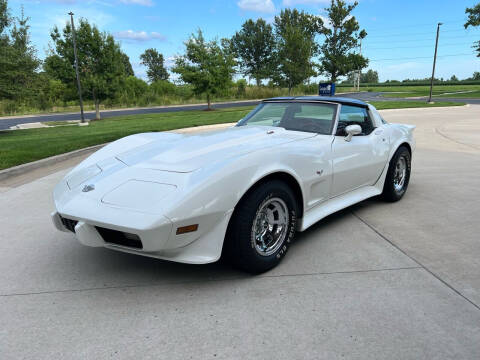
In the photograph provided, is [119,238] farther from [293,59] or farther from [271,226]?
[293,59]

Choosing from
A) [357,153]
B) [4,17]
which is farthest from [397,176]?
[4,17]

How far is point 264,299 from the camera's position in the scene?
242cm

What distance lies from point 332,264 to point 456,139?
8456mm

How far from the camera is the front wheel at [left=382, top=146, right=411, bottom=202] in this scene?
14.1 ft

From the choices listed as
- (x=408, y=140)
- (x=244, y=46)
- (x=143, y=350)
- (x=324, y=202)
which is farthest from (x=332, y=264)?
(x=244, y=46)

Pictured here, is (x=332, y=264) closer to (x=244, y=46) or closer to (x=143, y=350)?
(x=143, y=350)

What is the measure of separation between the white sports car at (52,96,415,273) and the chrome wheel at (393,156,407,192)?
2.42ft

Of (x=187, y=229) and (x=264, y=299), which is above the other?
(x=187, y=229)

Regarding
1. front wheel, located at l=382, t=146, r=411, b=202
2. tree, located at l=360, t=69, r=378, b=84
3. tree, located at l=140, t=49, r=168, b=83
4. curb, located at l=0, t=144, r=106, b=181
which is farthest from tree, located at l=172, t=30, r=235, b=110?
tree, located at l=360, t=69, r=378, b=84

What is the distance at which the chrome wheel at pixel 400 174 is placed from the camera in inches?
179

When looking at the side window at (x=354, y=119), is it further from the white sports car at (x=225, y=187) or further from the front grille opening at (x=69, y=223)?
the front grille opening at (x=69, y=223)

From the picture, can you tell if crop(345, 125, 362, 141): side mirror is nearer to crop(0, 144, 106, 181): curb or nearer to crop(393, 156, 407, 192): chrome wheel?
crop(393, 156, 407, 192): chrome wheel

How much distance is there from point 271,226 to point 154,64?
84221mm

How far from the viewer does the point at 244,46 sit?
63938 millimetres
